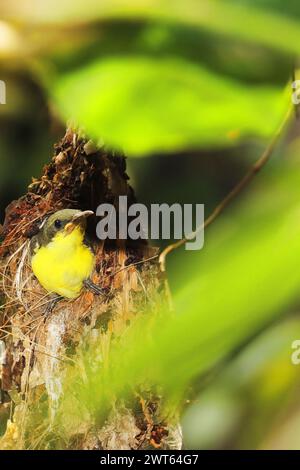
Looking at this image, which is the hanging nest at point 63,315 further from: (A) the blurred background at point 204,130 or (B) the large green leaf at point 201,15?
(B) the large green leaf at point 201,15

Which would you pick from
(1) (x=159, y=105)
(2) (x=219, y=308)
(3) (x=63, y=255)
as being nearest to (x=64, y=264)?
(3) (x=63, y=255)

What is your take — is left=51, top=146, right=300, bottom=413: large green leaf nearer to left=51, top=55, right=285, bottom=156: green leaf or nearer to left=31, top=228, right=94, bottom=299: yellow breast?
left=51, top=55, right=285, bottom=156: green leaf

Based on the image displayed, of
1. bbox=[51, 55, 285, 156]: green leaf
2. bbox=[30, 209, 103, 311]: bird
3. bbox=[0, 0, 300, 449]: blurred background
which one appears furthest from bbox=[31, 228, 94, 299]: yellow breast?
bbox=[51, 55, 285, 156]: green leaf

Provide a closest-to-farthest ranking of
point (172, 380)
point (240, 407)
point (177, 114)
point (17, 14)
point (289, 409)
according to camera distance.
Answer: point (172, 380), point (177, 114), point (17, 14), point (289, 409), point (240, 407)

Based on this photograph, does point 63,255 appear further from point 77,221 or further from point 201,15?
point 201,15

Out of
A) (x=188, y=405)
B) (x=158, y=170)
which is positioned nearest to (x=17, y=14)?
(x=158, y=170)
